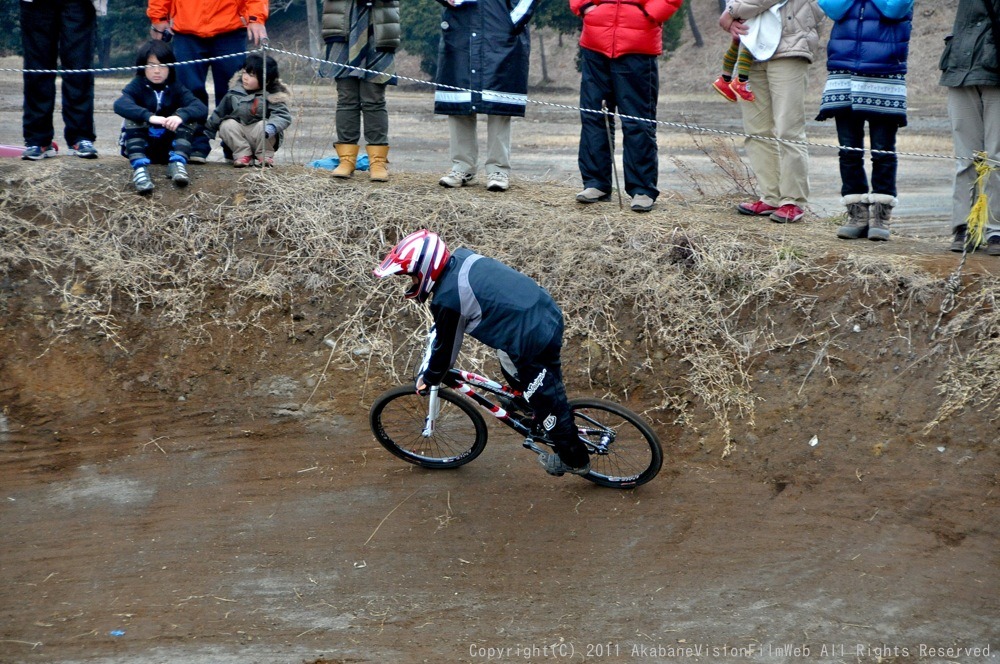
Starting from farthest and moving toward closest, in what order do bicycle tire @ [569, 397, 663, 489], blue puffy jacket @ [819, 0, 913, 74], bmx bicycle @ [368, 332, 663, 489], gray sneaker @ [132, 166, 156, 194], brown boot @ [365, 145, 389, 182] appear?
brown boot @ [365, 145, 389, 182]
gray sneaker @ [132, 166, 156, 194]
blue puffy jacket @ [819, 0, 913, 74]
bmx bicycle @ [368, 332, 663, 489]
bicycle tire @ [569, 397, 663, 489]

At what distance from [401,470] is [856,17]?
538cm

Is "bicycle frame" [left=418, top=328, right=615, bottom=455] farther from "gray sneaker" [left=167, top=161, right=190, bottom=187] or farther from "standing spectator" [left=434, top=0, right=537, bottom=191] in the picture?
"gray sneaker" [left=167, top=161, right=190, bottom=187]

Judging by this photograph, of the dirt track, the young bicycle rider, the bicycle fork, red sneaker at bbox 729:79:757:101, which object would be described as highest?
red sneaker at bbox 729:79:757:101

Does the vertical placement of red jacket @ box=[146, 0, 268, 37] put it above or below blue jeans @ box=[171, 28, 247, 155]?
above

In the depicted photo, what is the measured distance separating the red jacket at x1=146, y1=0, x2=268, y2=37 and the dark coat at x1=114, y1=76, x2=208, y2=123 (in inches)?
28.7

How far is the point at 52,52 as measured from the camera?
9625 mm

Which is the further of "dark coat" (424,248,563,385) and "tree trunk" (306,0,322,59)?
"tree trunk" (306,0,322,59)

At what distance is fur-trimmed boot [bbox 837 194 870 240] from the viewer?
28.8 ft

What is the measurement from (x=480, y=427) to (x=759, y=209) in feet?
13.1

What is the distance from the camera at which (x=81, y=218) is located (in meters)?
9.18

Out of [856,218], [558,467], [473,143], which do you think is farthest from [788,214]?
[558,467]

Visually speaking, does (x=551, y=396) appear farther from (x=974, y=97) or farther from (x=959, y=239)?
(x=974, y=97)

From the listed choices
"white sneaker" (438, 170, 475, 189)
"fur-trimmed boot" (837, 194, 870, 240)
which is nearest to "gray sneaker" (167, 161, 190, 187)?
"white sneaker" (438, 170, 475, 189)

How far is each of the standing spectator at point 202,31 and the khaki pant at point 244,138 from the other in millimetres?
256
